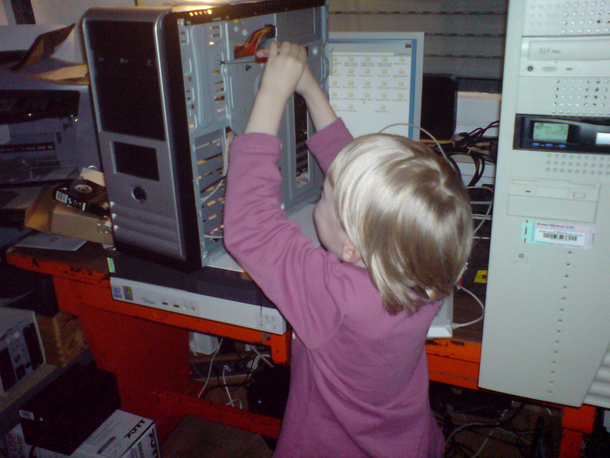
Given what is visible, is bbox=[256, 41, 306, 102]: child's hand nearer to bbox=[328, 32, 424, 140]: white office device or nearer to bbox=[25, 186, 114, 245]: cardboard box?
bbox=[328, 32, 424, 140]: white office device

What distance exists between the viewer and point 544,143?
24.2 inches

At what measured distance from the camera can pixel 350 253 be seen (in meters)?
0.71

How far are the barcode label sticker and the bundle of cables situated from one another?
0.55 m

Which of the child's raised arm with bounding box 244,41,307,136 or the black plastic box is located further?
the black plastic box

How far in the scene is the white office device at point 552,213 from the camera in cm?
57

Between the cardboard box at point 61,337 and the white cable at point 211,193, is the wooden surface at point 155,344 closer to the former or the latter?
the cardboard box at point 61,337

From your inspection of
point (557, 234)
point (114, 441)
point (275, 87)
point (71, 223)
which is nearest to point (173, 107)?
point (275, 87)

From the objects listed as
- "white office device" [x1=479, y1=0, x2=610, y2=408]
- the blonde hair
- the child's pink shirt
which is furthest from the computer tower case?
"white office device" [x1=479, y1=0, x2=610, y2=408]

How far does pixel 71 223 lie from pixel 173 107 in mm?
486

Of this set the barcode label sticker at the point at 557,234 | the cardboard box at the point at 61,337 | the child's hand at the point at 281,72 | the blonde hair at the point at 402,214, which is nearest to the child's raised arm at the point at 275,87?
the child's hand at the point at 281,72

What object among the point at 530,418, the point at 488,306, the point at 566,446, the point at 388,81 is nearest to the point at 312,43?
the point at 388,81

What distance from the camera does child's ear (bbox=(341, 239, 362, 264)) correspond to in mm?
698

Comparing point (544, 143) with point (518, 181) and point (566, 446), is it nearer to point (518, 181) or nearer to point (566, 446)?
point (518, 181)

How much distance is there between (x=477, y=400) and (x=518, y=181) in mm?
1141
